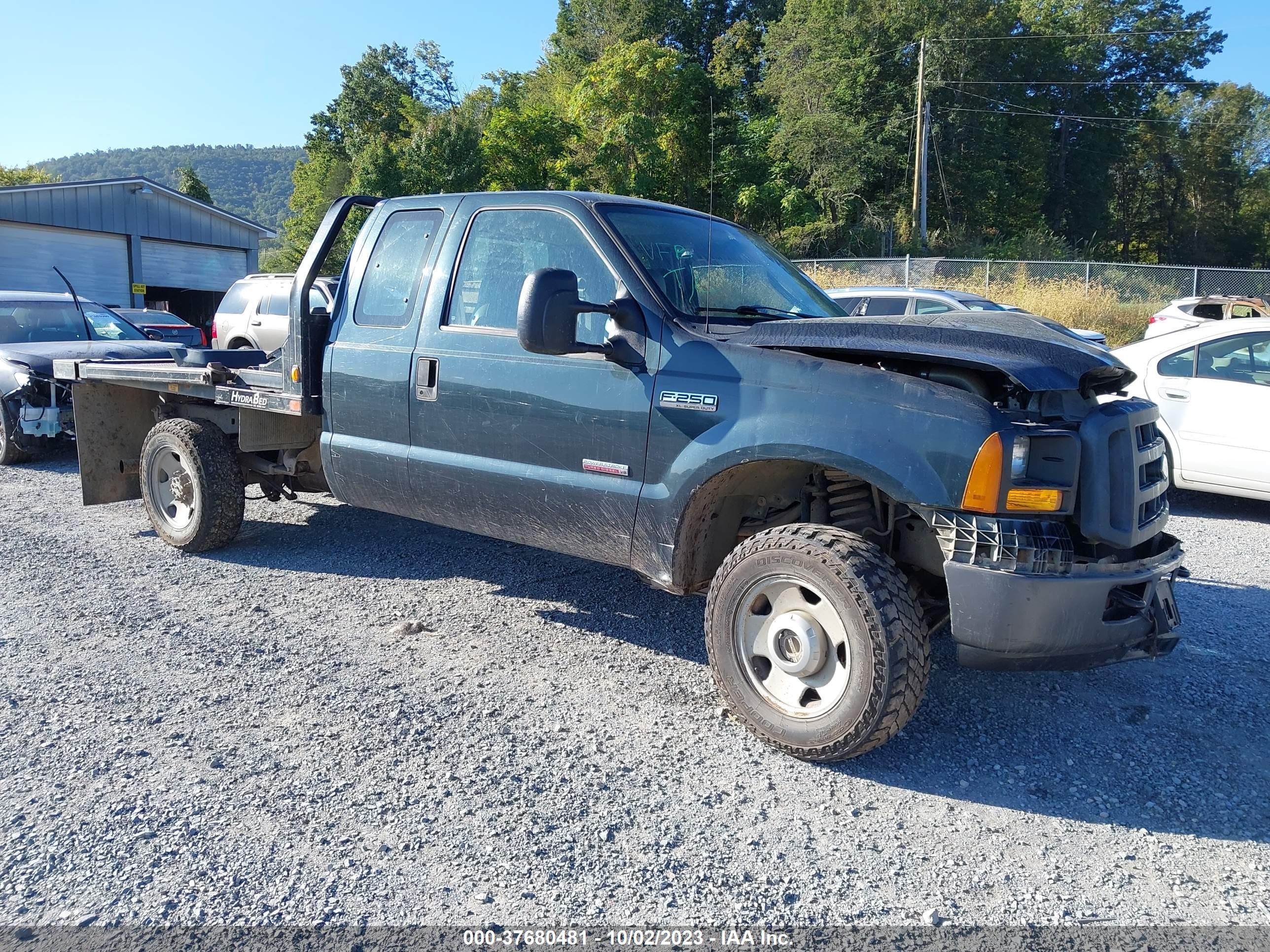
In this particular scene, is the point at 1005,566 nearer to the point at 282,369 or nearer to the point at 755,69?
the point at 282,369

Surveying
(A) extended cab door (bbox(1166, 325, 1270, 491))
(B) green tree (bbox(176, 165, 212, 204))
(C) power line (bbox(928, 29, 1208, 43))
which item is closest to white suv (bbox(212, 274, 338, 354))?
(A) extended cab door (bbox(1166, 325, 1270, 491))

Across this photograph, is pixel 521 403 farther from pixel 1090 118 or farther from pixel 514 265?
pixel 1090 118

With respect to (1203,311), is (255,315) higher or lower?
lower

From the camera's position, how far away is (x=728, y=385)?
356 cm

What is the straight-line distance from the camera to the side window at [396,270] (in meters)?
4.71

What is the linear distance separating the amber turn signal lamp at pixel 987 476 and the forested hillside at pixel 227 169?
4937 inches

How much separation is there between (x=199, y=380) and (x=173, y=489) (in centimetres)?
81

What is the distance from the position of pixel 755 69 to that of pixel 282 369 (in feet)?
146

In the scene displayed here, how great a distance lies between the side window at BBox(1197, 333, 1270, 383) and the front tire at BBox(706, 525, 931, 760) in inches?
220

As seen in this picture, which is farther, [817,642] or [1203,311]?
[1203,311]

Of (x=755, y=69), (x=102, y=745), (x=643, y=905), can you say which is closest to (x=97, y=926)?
(x=102, y=745)

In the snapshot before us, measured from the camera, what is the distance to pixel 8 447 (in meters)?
8.99

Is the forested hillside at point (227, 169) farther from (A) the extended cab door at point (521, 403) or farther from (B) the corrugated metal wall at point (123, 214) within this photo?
(A) the extended cab door at point (521, 403)

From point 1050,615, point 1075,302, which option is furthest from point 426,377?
point 1075,302
